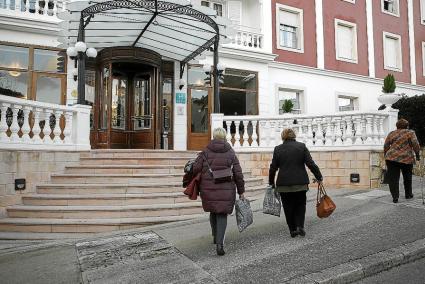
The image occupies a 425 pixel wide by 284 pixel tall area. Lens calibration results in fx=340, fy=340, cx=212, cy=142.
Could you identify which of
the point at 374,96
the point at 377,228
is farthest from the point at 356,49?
the point at 377,228

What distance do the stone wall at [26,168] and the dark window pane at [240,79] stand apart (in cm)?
671

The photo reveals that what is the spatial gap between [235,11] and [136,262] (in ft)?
39.2

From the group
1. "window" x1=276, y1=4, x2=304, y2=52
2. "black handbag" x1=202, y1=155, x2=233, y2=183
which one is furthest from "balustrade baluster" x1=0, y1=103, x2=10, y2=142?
"window" x1=276, y1=4, x2=304, y2=52

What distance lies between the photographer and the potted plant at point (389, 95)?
929 centimetres

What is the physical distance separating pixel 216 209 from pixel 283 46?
1136 centimetres

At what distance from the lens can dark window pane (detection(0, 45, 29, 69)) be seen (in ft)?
32.0

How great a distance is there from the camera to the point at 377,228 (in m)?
4.95

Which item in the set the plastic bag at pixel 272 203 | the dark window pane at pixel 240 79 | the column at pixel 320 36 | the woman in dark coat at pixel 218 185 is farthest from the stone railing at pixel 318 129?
the column at pixel 320 36

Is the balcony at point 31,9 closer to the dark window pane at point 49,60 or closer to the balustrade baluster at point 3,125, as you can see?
the dark window pane at point 49,60

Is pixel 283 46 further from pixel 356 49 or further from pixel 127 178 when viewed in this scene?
pixel 127 178

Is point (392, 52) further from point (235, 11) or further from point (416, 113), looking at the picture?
point (235, 11)

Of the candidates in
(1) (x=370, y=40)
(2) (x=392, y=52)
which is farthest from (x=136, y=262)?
(2) (x=392, y=52)

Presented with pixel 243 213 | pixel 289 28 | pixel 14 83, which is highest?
pixel 289 28

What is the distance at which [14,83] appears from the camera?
9859mm
